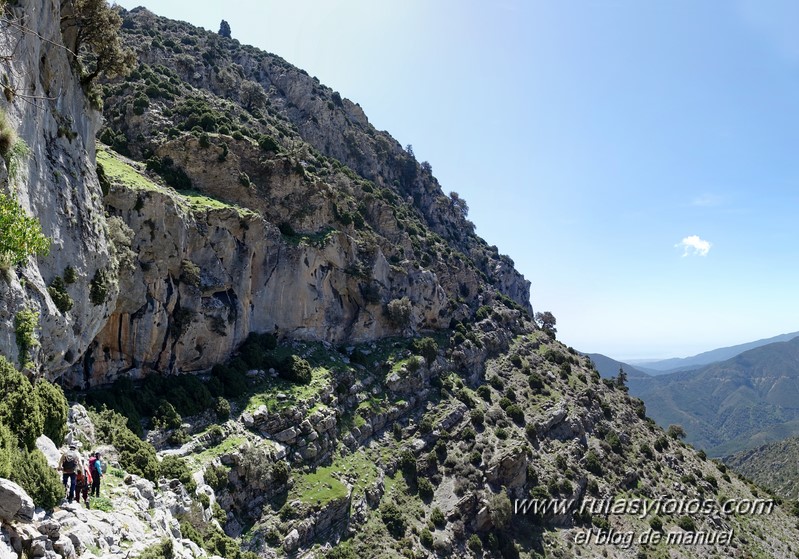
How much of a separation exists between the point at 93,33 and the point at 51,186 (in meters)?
16.1

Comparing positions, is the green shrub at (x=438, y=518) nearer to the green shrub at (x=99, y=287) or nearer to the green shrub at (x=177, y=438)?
the green shrub at (x=177, y=438)

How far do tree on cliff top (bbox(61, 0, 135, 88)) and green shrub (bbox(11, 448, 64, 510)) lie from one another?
2451 centimetres

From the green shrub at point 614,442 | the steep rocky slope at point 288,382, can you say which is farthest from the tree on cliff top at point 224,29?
the green shrub at point 614,442

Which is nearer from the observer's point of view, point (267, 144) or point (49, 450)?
point (49, 450)

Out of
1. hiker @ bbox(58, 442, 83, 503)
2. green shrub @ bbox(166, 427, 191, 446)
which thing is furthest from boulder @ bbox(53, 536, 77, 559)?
green shrub @ bbox(166, 427, 191, 446)

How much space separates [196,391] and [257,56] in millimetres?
100816

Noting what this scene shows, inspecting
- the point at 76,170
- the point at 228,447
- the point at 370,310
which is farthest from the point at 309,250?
the point at 76,170

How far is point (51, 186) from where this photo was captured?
67.6 feet

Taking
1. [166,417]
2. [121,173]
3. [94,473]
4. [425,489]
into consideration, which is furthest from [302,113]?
[94,473]

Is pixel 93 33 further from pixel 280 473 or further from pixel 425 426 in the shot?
pixel 425 426

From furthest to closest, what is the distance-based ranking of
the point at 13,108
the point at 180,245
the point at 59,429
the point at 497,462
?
the point at 497,462
the point at 180,245
the point at 13,108
the point at 59,429

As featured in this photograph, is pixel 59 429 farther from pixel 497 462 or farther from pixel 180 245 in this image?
pixel 497 462

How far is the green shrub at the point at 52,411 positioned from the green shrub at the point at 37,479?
9.71 ft

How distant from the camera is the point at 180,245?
37.8 m
